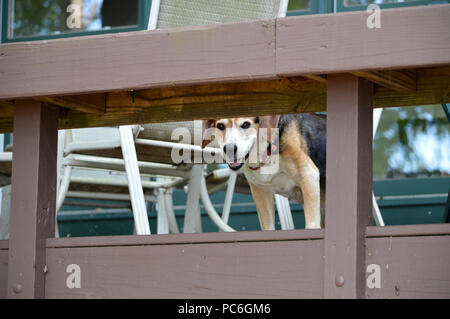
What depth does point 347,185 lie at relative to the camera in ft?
4.97

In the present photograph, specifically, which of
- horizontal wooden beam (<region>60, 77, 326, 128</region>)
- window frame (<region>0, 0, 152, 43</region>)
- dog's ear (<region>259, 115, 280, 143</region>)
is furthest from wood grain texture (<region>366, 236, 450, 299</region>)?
window frame (<region>0, 0, 152, 43</region>)

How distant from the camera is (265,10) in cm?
342

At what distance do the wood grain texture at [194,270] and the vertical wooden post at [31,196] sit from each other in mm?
42

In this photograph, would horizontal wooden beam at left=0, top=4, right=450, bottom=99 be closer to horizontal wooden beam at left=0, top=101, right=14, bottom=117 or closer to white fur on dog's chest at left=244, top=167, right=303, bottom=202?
horizontal wooden beam at left=0, top=101, right=14, bottom=117

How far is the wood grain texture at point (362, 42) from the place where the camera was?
4.61 feet

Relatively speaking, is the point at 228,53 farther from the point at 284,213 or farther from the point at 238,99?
the point at 284,213

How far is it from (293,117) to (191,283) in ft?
7.23

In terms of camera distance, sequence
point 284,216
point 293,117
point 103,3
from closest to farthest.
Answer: point 293,117 < point 284,216 < point 103,3

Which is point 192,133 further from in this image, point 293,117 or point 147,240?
point 147,240

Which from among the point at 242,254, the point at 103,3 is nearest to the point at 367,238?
the point at 242,254

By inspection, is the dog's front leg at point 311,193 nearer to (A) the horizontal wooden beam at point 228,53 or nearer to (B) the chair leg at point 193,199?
(B) the chair leg at point 193,199

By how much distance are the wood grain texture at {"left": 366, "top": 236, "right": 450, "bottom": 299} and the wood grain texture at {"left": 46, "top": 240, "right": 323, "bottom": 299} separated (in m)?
0.13

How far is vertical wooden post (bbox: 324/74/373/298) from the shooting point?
4.86ft

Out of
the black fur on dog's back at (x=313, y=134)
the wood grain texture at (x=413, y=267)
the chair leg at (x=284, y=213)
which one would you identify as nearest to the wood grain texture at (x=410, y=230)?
the wood grain texture at (x=413, y=267)
